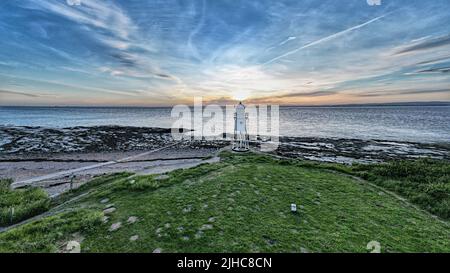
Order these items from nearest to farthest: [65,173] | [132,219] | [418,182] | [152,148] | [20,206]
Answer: [132,219] → [20,206] → [418,182] → [65,173] → [152,148]

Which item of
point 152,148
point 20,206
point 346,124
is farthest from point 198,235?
point 346,124

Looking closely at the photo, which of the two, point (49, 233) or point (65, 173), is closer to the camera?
point (49, 233)

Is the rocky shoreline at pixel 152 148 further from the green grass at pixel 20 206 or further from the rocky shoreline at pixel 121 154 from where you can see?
the green grass at pixel 20 206

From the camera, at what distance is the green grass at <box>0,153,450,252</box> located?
4895 mm

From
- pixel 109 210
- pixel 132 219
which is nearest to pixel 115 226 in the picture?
pixel 132 219

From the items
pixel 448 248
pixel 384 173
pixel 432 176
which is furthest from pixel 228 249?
pixel 432 176

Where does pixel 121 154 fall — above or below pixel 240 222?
below

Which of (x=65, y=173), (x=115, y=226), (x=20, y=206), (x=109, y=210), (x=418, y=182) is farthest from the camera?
(x=65, y=173)

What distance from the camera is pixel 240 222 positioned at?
577 cm

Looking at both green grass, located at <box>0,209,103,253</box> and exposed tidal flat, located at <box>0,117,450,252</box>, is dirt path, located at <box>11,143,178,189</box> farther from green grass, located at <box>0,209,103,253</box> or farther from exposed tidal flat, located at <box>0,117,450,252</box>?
green grass, located at <box>0,209,103,253</box>

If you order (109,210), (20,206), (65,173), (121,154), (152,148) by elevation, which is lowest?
(65,173)

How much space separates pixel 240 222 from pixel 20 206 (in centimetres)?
867

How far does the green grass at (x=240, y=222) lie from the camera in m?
4.89

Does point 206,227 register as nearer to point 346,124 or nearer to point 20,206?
point 20,206
